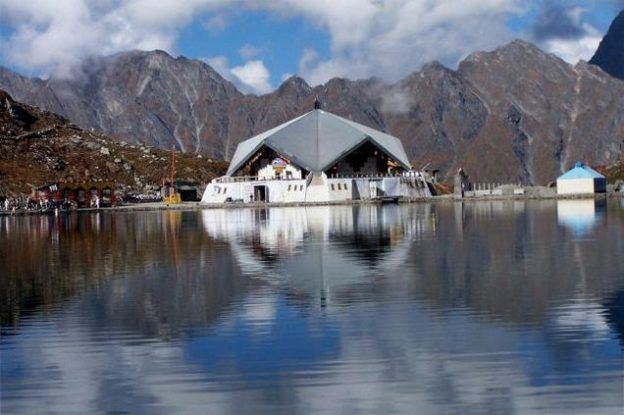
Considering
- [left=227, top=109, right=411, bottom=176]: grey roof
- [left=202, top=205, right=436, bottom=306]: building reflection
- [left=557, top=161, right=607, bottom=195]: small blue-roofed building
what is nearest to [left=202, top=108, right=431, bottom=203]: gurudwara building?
[left=227, top=109, right=411, bottom=176]: grey roof

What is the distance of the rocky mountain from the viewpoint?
407 feet

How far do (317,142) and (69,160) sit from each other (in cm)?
4307

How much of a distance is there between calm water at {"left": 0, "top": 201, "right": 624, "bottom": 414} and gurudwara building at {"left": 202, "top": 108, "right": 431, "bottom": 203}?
221 ft

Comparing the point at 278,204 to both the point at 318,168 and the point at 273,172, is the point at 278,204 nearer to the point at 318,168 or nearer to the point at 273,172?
the point at 318,168

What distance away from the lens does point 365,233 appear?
42.3 meters

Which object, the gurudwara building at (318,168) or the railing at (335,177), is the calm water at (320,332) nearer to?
the gurudwara building at (318,168)

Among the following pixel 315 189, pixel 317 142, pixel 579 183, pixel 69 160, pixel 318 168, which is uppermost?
pixel 69 160

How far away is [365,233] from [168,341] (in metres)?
27.1

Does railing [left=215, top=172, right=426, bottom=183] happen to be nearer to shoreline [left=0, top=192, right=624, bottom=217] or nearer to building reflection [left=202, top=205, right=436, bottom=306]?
shoreline [left=0, top=192, right=624, bottom=217]

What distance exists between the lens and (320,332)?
1587cm

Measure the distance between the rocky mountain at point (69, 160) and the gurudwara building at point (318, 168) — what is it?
20.5 m

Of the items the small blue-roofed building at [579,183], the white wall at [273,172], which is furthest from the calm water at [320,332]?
the small blue-roofed building at [579,183]

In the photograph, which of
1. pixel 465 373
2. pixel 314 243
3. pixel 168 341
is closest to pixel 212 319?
pixel 168 341

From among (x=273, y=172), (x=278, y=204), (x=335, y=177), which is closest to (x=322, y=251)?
(x=278, y=204)
